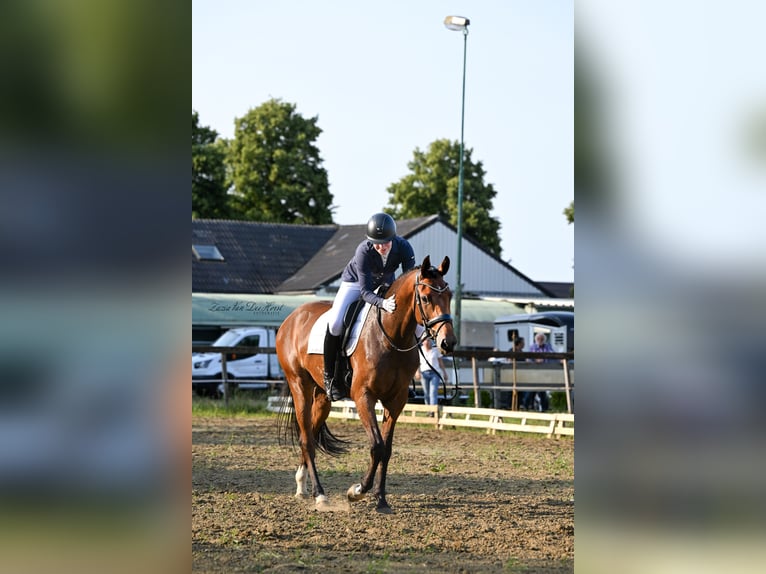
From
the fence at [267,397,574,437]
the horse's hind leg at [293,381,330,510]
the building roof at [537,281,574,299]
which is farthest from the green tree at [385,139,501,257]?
the horse's hind leg at [293,381,330,510]

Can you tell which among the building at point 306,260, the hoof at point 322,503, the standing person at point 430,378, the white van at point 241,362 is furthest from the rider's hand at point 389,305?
the building at point 306,260

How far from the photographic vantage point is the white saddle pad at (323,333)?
28.7 ft

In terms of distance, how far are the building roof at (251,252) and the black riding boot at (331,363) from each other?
32.0m

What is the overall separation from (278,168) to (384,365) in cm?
4467

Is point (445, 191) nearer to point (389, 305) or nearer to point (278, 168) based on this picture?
point (278, 168)

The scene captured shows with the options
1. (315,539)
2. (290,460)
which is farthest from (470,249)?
(315,539)

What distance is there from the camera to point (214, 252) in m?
42.7

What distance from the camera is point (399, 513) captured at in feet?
27.0

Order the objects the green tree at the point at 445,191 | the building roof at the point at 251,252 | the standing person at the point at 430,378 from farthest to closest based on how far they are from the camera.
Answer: the green tree at the point at 445,191
the building roof at the point at 251,252
the standing person at the point at 430,378

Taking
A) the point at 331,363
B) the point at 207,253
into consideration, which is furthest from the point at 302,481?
the point at 207,253

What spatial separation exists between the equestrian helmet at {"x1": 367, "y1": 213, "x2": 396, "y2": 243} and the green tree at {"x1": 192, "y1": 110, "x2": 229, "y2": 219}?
4177 cm

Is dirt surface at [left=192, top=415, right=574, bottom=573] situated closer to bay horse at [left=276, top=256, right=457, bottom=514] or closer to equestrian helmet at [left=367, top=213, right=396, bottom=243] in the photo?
bay horse at [left=276, top=256, right=457, bottom=514]

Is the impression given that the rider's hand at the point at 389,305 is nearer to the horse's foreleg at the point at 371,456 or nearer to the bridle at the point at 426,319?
the bridle at the point at 426,319
